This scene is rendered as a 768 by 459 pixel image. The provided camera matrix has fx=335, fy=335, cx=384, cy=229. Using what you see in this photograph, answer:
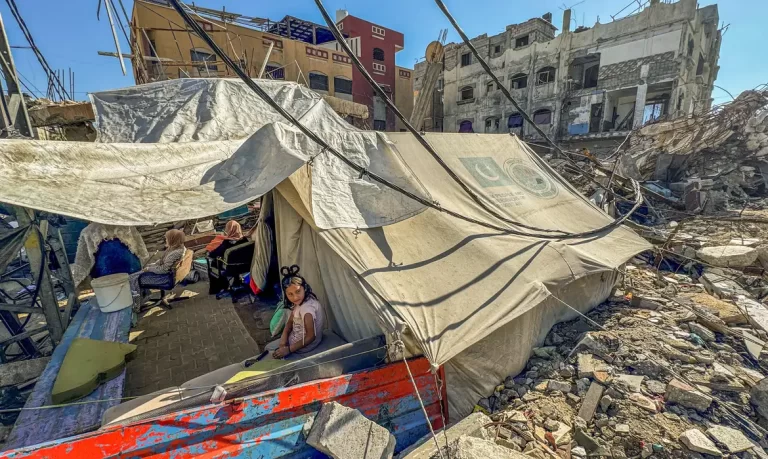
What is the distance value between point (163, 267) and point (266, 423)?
4.02m

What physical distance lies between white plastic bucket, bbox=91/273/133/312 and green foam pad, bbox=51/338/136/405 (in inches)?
55.6

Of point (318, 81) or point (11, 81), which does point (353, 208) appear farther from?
point (318, 81)

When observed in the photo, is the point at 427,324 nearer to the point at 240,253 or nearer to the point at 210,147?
the point at 210,147

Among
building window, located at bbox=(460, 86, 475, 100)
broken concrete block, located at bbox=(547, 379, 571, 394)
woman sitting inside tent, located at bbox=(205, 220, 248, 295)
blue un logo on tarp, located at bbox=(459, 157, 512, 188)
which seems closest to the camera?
broken concrete block, located at bbox=(547, 379, 571, 394)

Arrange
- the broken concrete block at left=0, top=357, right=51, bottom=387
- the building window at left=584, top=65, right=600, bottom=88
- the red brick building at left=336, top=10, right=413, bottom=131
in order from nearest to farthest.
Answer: the broken concrete block at left=0, top=357, right=51, bottom=387
the red brick building at left=336, top=10, right=413, bottom=131
the building window at left=584, top=65, right=600, bottom=88

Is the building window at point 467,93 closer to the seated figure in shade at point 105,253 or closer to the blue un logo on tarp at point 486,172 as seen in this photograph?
the blue un logo on tarp at point 486,172

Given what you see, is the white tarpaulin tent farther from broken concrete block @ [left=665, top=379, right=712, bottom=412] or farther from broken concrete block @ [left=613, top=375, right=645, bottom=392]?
broken concrete block @ [left=665, top=379, right=712, bottom=412]

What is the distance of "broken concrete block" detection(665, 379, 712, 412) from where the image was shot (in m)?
2.94

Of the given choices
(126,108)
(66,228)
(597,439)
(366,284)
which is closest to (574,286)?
(597,439)

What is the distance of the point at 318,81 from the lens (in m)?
20.1

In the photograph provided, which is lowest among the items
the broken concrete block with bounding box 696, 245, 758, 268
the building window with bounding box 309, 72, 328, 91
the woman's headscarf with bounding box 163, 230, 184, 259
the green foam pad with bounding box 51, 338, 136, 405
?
the green foam pad with bounding box 51, 338, 136, 405

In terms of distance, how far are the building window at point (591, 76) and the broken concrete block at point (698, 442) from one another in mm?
26135

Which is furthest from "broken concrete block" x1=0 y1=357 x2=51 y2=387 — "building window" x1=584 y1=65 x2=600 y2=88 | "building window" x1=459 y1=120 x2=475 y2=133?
"building window" x1=584 y1=65 x2=600 y2=88

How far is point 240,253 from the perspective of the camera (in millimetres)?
5969
